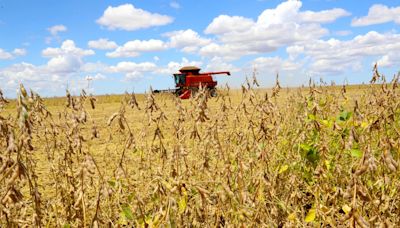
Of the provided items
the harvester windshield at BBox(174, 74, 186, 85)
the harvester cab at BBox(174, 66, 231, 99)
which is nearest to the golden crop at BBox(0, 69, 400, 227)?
the harvester cab at BBox(174, 66, 231, 99)

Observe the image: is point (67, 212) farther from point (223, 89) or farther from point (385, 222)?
point (385, 222)

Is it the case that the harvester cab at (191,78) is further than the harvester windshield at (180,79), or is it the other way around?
the harvester windshield at (180,79)

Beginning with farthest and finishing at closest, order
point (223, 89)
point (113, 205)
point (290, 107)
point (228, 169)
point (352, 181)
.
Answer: point (290, 107) < point (223, 89) < point (113, 205) < point (228, 169) < point (352, 181)

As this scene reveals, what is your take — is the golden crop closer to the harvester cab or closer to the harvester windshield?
the harvester cab

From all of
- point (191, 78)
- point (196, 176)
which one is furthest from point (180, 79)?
point (196, 176)

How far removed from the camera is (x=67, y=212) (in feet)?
8.70

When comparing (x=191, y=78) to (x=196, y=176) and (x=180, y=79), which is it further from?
(x=196, y=176)

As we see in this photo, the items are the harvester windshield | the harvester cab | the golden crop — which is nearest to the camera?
the golden crop

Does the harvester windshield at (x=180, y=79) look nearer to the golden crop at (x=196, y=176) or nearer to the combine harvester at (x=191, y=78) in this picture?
the combine harvester at (x=191, y=78)

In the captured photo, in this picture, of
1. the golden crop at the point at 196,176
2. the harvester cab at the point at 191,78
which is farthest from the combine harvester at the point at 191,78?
the golden crop at the point at 196,176

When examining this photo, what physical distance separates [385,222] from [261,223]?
73 cm

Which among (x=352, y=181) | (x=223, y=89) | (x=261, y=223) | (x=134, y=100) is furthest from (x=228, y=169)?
(x=223, y=89)

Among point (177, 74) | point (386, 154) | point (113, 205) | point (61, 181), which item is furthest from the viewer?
point (177, 74)

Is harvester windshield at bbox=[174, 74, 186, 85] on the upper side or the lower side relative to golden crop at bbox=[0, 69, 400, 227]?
upper
